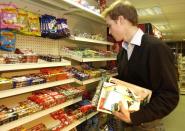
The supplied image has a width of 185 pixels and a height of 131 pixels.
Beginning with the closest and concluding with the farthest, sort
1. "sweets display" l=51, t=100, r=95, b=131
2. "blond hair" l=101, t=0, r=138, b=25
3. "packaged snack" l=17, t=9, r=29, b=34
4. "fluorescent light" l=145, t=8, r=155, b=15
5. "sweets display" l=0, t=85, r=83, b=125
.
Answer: "sweets display" l=0, t=85, r=83, b=125
"blond hair" l=101, t=0, r=138, b=25
"packaged snack" l=17, t=9, r=29, b=34
"sweets display" l=51, t=100, r=95, b=131
"fluorescent light" l=145, t=8, r=155, b=15

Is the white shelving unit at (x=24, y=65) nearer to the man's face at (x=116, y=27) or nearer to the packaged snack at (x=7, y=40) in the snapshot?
the packaged snack at (x=7, y=40)

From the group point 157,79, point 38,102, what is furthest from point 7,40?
→ point 157,79

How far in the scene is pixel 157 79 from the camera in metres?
1.75

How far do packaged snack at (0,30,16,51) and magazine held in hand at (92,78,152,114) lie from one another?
89 centimetres

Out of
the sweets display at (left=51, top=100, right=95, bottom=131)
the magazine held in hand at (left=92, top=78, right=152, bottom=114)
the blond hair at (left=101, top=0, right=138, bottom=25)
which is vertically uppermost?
the blond hair at (left=101, top=0, right=138, bottom=25)

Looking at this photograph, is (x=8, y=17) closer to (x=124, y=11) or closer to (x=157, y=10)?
(x=124, y=11)

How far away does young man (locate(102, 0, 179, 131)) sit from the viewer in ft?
5.66

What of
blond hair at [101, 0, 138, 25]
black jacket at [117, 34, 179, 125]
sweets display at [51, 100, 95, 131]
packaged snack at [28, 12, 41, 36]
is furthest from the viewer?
sweets display at [51, 100, 95, 131]

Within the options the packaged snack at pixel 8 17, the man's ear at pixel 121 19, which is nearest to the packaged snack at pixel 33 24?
the packaged snack at pixel 8 17

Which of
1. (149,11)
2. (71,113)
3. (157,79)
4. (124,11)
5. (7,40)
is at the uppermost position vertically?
(149,11)

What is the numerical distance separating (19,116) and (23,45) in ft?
2.80

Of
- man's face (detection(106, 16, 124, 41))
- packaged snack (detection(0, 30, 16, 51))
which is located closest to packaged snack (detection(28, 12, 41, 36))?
packaged snack (detection(0, 30, 16, 51))

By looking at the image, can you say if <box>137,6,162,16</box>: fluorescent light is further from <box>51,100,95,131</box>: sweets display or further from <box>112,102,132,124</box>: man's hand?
<box>112,102,132,124</box>: man's hand

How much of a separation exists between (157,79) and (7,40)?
1.29 meters
